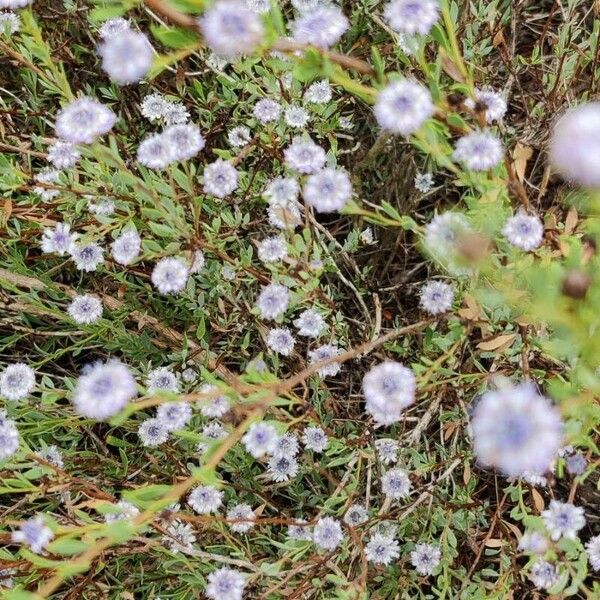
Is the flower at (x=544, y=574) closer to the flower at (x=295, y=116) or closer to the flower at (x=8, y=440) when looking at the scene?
the flower at (x=8, y=440)

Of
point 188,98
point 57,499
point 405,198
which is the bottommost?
point 57,499

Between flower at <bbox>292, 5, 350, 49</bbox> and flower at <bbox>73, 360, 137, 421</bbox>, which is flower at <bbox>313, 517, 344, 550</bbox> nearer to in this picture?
→ flower at <bbox>73, 360, 137, 421</bbox>

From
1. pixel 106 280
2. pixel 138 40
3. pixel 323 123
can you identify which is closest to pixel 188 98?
pixel 323 123

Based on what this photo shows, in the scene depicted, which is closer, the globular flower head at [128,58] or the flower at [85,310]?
the globular flower head at [128,58]

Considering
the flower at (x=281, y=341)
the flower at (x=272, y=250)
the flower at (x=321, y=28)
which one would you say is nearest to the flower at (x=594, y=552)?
the flower at (x=281, y=341)

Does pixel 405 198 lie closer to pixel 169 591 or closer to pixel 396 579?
pixel 396 579

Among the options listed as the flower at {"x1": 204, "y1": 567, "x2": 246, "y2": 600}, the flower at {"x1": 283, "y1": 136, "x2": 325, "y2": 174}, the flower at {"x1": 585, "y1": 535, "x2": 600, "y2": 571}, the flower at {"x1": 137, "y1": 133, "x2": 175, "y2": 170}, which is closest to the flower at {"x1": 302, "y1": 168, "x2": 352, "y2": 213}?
the flower at {"x1": 283, "y1": 136, "x2": 325, "y2": 174}

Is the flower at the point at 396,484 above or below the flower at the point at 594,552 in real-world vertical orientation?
below
